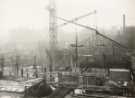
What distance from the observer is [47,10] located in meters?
3.52

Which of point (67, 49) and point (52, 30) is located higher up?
point (52, 30)

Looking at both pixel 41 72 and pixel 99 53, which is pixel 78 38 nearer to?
pixel 99 53

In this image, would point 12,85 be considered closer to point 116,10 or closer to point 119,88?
point 119,88

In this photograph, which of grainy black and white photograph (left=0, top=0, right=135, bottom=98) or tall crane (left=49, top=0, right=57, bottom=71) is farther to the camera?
tall crane (left=49, top=0, right=57, bottom=71)

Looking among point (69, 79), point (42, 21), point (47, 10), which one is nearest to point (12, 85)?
point (69, 79)

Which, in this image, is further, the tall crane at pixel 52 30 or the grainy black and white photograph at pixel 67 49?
the tall crane at pixel 52 30

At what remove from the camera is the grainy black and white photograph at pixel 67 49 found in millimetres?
3242

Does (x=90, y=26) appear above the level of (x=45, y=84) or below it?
above

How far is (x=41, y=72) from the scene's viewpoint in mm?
3514

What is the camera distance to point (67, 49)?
11.6ft

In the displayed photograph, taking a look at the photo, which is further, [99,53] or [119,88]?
Result: [99,53]

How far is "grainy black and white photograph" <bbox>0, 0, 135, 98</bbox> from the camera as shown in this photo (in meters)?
3.24

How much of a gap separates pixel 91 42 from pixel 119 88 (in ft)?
3.30

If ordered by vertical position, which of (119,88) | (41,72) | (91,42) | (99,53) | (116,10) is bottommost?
(119,88)
